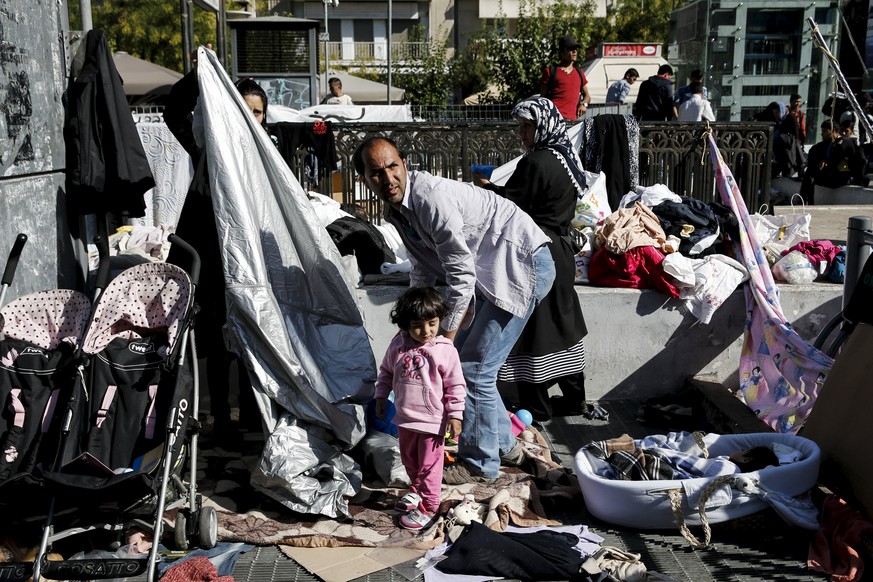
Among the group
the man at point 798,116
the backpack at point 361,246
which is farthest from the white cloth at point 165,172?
the man at point 798,116

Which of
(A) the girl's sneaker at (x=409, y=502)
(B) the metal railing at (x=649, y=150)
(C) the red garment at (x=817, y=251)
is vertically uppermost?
(B) the metal railing at (x=649, y=150)

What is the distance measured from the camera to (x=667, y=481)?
4.11 m

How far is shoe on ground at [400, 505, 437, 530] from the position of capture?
421 cm

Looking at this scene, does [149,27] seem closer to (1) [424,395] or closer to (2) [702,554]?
(1) [424,395]

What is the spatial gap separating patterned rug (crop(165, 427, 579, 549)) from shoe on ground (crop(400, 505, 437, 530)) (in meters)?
0.04

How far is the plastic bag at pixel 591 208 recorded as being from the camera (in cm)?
657

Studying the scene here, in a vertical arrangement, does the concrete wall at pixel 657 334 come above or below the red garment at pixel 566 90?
below

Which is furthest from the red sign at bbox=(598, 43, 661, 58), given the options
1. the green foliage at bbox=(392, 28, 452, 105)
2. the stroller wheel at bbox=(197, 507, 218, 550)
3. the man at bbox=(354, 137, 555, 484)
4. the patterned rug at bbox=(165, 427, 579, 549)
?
the stroller wheel at bbox=(197, 507, 218, 550)

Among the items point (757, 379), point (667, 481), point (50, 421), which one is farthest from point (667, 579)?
point (50, 421)

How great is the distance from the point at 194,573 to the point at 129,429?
0.71 m

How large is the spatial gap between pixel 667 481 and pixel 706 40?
545 inches

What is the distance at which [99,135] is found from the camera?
15.5 ft

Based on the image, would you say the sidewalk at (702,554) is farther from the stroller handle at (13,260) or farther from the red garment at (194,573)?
the stroller handle at (13,260)

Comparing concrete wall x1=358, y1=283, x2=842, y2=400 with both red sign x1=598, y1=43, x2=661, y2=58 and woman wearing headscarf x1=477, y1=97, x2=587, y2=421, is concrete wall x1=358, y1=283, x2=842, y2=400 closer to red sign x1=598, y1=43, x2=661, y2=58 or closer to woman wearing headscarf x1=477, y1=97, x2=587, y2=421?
woman wearing headscarf x1=477, y1=97, x2=587, y2=421
